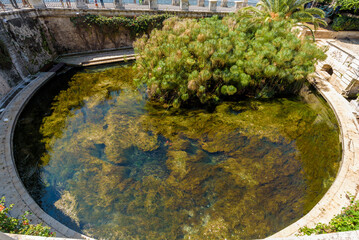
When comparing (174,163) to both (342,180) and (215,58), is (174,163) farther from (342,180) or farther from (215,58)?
(342,180)

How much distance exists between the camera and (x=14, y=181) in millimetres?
7750

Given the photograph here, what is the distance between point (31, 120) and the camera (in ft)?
38.3

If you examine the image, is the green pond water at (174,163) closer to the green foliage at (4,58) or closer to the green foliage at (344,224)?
the green foliage at (344,224)

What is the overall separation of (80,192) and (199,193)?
5234 millimetres

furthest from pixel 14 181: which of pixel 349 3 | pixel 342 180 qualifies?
pixel 349 3

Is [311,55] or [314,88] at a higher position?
[311,55]

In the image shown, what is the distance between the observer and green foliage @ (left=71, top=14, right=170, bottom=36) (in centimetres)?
1752

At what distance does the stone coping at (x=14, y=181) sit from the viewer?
6.58 metres

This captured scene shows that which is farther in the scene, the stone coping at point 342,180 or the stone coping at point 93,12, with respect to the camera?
the stone coping at point 93,12

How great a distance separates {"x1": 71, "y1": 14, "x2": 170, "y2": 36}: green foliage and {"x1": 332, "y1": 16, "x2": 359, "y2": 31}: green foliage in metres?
16.1

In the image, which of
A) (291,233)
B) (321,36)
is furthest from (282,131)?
(321,36)

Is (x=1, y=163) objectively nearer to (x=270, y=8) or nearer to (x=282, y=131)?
(x=282, y=131)

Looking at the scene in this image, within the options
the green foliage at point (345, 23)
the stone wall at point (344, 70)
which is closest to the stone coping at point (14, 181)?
the stone wall at point (344, 70)

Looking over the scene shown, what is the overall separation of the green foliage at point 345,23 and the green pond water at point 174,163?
910 cm
